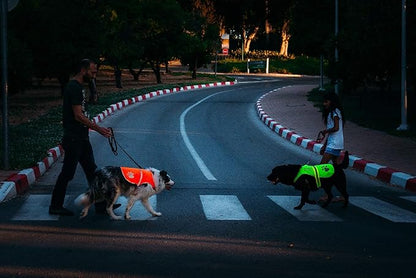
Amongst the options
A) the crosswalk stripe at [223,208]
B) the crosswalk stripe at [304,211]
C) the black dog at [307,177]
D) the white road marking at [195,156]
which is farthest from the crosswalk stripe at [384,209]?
the white road marking at [195,156]

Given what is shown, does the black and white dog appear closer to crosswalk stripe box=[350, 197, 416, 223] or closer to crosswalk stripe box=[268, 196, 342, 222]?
crosswalk stripe box=[268, 196, 342, 222]

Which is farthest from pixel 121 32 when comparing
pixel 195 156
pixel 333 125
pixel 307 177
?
pixel 307 177

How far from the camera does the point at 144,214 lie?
8.98 meters

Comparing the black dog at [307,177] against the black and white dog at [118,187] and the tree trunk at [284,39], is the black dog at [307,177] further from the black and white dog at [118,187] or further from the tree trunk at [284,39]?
the tree trunk at [284,39]

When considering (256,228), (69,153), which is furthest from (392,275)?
(69,153)

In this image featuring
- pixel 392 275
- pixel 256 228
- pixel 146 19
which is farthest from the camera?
pixel 146 19

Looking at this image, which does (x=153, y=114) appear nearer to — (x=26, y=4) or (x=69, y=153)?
(x=26, y=4)

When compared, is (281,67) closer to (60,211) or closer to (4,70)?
(4,70)

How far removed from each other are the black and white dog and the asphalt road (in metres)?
0.23

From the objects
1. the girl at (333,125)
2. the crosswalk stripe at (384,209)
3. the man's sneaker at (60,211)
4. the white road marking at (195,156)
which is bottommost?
the white road marking at (195,156)

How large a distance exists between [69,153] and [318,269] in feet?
13.0

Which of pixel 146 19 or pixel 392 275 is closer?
pixel 392 275

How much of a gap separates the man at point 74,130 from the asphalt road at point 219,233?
0.34 meters

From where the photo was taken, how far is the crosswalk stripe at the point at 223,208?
29.1ft
